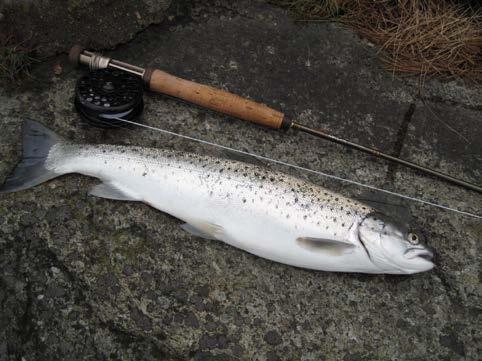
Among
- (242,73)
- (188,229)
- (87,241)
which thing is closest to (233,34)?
(242,73)

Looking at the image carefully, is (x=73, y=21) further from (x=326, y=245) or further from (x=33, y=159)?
(x=326, y=245)

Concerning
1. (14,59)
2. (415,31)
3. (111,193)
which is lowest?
(111,193)

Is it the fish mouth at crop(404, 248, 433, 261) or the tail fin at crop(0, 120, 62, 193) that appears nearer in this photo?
the fish mouth at crop(404, 248, 433, 261)

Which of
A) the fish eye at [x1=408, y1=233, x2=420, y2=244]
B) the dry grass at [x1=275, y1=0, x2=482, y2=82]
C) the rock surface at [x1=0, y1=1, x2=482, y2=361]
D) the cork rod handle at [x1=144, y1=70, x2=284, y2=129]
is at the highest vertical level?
the dry grass at [x1=275, y1=0, x2=482, y2=82]

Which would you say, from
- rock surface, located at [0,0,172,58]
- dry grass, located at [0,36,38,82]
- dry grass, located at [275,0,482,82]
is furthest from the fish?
dry grass, located at [275,0,482,82]

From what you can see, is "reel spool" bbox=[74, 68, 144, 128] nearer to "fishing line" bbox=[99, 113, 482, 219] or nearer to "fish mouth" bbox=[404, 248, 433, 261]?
"fishing line" bbox=[99, 113, 482, 219]

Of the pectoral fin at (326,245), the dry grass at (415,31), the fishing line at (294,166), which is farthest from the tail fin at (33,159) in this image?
the dry grass at (415,31)

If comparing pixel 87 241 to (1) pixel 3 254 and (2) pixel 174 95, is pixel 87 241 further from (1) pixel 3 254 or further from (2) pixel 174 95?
(2) pixel 174 95

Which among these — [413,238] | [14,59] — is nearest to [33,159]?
[14,59]
